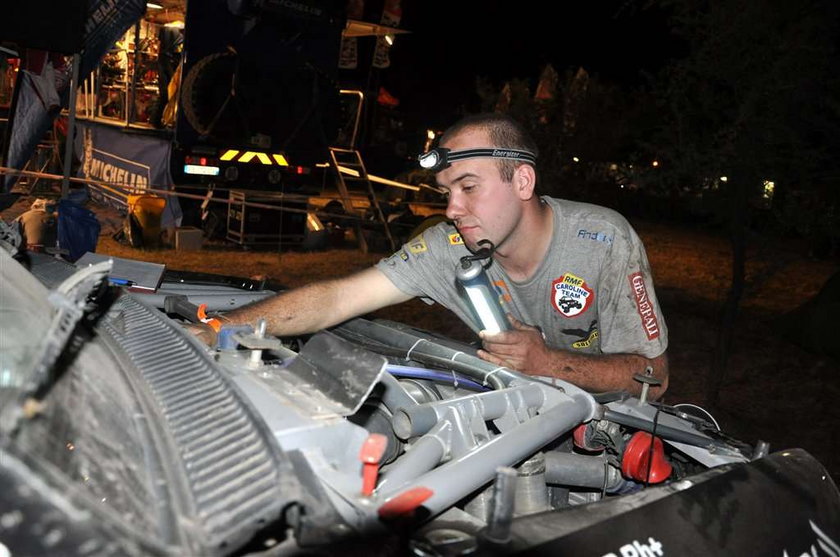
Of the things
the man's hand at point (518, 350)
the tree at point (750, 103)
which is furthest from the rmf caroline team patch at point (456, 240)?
the tree at point (750, 103)

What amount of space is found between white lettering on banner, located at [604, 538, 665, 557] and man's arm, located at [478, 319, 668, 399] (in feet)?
3.22

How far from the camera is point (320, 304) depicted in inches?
112

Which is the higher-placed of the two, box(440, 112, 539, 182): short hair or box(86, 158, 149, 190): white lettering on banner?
box(440, 112, 539, 182): short hair

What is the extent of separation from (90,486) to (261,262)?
8497 millimetres

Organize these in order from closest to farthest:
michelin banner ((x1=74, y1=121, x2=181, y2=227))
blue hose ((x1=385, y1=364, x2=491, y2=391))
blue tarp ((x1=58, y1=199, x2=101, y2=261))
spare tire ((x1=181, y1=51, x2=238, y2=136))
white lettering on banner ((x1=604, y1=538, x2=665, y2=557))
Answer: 1. white lettering on banner ((x1=604, y1=538, x2=665, y2=557))
2. blue hose ((x1=385, y1=364, x2=491, y2=391))
3. blue tarp ((x1=58, y1=199, x2=101, y2=261))
4. spare tire ((x1=181, y1=51, x2=238, y2=136))
5. michelin banner ((x1=74, y1=121, x2=181, y2=227))

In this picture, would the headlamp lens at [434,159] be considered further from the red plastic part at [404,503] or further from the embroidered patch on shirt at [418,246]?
the red plastic part at [404,503]

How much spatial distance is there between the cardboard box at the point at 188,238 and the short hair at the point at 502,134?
24.2ft

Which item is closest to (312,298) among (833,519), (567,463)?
(567,463)

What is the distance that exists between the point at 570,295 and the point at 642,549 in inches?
62.8

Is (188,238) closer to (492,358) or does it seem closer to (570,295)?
(570,295)

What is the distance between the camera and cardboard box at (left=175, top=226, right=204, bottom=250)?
9562 mm

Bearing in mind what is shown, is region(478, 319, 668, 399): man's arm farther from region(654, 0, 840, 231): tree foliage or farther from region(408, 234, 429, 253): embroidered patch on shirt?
region(654, 0, 840, 231): tree foliage

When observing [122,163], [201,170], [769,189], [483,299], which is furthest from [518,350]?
[122,163]

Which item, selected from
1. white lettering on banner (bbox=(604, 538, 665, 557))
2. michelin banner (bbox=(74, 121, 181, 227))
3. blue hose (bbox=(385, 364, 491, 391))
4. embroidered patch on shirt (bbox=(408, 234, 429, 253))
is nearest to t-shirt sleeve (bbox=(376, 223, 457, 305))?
embroidered patch on shirt (bbox=(408, 234, 429, 253))
